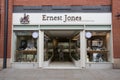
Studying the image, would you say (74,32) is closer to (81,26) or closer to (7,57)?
(81,26)

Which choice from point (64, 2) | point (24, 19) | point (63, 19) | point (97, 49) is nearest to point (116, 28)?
point (97, 49)

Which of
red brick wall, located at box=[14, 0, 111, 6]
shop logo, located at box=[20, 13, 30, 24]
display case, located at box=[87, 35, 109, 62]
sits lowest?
display case, located at box=[87, 35, 109, 62]

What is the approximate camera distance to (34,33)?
19.7 metres

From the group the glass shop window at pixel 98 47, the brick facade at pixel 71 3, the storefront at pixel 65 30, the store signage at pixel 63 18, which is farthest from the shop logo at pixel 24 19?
the glass shop window at pixel 98 47

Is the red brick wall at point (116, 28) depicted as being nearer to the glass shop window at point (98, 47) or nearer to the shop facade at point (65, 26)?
the shop facade at point (65, 26)

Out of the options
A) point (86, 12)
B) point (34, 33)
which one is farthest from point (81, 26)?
point (34, 33)

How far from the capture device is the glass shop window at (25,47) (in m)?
19.9

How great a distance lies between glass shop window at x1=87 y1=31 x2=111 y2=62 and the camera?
19797 mm

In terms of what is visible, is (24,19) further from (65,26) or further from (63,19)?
(65,26)

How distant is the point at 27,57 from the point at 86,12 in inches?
212

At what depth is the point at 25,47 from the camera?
20.2 m

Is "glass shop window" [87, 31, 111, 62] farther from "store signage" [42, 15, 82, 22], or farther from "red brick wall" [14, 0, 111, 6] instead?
"red brick wall" [14, 0, 111, 6]

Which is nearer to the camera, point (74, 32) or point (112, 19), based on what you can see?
point (112, 19)

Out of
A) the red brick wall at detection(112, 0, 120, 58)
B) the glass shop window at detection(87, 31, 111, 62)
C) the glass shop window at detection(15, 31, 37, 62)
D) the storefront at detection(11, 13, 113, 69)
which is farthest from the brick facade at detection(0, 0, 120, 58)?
the glass shop window at detection(15, 31, 37, 62)
